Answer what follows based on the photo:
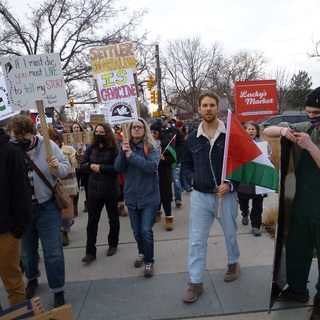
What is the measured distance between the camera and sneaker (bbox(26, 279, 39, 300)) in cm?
366

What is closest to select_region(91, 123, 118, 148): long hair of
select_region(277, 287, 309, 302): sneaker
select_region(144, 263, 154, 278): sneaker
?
select_region(144, 263, 154, 278): sneaker

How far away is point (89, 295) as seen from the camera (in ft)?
11.7

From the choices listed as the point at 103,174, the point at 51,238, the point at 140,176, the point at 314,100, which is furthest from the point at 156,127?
the point at 314,100

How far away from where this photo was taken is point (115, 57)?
13.4ft

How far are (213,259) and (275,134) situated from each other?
2041mm

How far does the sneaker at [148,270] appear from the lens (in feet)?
12.7

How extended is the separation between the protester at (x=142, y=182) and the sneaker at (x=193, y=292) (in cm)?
68

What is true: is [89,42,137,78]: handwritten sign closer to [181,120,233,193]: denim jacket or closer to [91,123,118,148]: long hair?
[91,123,118,148]: long hair

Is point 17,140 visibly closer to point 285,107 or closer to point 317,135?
point 317,135

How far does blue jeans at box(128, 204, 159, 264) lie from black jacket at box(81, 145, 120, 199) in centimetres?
55

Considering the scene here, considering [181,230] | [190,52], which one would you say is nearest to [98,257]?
[181,230]

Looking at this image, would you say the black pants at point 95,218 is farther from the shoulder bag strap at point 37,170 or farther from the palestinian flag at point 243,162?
the palestinian flag at point 243,162

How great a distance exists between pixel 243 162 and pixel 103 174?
190 cm

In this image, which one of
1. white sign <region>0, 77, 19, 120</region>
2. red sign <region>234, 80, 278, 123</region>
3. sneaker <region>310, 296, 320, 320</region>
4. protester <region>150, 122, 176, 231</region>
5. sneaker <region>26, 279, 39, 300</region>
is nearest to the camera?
sneaker <region>310, 296, 320, 320</region>
